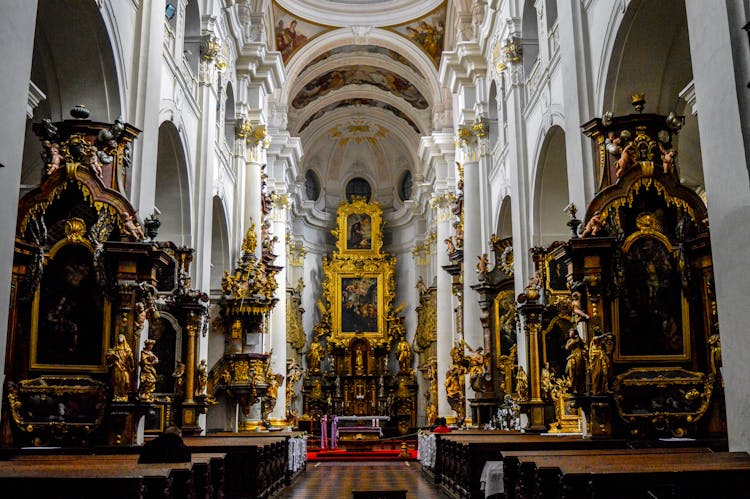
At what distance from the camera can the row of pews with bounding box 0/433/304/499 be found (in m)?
5.10

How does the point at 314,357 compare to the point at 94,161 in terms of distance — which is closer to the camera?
the point at 94,161

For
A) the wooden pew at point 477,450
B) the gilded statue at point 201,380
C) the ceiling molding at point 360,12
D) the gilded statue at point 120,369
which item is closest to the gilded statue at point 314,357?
the ceiling molding at point 360,12

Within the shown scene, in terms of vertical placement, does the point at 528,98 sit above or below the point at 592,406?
above

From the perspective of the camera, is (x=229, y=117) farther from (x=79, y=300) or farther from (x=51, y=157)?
(x=79, y=300)

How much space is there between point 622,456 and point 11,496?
445cm

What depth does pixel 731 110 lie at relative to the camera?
20.7ft

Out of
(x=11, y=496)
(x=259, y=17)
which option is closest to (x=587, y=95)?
(x=11, y=496)

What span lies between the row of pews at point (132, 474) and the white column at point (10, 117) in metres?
1.01

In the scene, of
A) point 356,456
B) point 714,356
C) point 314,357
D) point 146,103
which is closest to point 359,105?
point 314,357

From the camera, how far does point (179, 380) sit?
45.7 ft

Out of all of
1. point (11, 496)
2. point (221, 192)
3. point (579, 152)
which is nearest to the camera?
point (11, 496)

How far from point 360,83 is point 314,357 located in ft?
34.9

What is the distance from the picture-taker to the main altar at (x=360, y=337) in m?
31.0

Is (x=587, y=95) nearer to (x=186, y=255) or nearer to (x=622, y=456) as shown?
(x=622, y=456)
